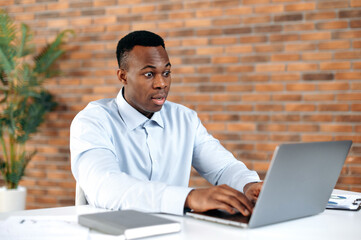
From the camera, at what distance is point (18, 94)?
364 centimetres

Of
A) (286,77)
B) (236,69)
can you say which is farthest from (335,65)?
(236,69)

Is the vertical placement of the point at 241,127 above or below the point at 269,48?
below

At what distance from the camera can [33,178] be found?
12.9 feet

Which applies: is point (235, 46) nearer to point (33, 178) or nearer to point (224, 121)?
point (224, 121)

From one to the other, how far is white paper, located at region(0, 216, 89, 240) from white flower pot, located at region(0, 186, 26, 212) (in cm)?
260

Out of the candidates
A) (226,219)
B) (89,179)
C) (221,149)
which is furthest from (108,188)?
(221,149)

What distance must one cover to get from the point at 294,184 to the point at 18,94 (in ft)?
10.0

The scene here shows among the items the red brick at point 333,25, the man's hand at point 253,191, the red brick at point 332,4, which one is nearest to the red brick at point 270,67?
the red brick at point 333,25

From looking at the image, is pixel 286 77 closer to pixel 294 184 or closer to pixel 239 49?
pixel 239 49

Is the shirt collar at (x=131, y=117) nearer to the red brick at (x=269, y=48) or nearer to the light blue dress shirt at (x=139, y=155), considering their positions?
the light blue dress shirt at (x=139, y=155)

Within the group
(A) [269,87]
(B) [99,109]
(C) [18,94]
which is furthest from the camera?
(C) [18,94]

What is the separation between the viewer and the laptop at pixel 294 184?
1.00 metres

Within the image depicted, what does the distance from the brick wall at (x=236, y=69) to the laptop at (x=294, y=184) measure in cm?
198

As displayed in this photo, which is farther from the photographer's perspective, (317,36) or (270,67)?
(270,67)
